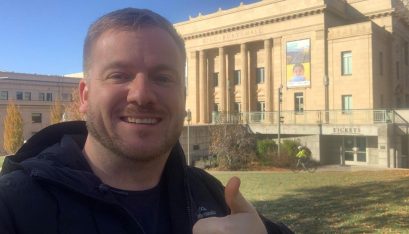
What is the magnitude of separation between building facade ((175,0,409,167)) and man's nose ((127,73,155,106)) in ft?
92.7

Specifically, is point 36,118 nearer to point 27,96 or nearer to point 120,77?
point 27,96

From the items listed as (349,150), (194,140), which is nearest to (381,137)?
(349,150)

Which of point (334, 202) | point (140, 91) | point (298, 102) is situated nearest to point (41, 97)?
point (298, 102)

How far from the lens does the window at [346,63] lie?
38.6m

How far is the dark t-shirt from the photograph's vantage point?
1903mm

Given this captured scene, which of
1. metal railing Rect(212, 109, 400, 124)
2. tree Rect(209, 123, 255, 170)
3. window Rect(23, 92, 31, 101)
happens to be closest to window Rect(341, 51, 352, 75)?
metal railing Rect(212, 109, 400, 124)

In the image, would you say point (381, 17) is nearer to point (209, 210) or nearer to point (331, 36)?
point (331, 36)

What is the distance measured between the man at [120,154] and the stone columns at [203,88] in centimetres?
4805

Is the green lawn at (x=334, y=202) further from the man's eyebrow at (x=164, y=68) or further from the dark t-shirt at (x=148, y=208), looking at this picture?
the man's eyebrow at (x=164, y=68)

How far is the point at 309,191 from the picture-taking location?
628 inches

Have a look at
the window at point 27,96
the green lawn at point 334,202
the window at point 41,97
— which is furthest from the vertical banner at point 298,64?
the window at point 27,96

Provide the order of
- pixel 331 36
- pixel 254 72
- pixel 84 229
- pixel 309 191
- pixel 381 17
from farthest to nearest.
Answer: pixel 254 72, pixel 381 17, pixel 331 36, pixel 309 191, pixel 84 229

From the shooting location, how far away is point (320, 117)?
35.9 meters

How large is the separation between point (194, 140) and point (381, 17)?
23.3 metres
